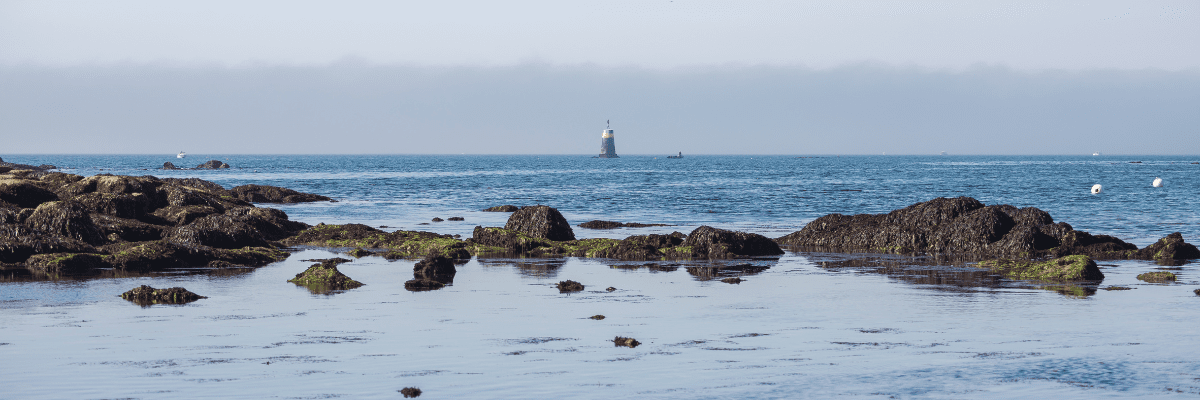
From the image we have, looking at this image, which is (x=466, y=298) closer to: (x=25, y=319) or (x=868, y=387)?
(x=25, y=319)

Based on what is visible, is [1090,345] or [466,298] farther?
[466,298]

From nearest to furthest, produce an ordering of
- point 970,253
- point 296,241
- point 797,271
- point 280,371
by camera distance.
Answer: point 280,371, point 797,271, point 970,253, point 296,241

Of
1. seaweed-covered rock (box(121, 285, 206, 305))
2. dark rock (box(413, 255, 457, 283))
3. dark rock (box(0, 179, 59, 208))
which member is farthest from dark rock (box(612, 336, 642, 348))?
dark rock (box(0, 179, 59, 208))

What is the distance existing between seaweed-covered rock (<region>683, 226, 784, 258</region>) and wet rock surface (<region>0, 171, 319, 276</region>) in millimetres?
10673

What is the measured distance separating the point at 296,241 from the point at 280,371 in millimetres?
19987

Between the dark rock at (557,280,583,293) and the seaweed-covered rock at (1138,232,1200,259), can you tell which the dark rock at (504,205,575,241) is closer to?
the dark rock at (557,280,583,293)

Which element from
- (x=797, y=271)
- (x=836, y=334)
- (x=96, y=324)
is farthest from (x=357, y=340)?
(x=797, y=271)

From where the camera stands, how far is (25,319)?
16.1 metres

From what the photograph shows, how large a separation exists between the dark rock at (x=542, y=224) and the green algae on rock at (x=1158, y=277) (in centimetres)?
1505

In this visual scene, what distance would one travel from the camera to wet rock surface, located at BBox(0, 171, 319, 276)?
934 inches

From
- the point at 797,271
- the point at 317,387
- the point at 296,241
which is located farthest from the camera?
the point at 296,241

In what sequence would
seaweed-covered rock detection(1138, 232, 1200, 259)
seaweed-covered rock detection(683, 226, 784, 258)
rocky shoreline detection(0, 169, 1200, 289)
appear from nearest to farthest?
rocky shoreline detection(0, 169, 1200, 289) → seaweed-covered rock detection(1138, 232, 1200, 259) → seaweed-covered rock detection(683, 226, 784, 258)

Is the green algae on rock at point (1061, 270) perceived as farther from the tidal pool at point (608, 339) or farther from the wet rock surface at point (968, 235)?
the wet rock surface at point (968, 235)

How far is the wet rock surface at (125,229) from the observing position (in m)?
23.7
